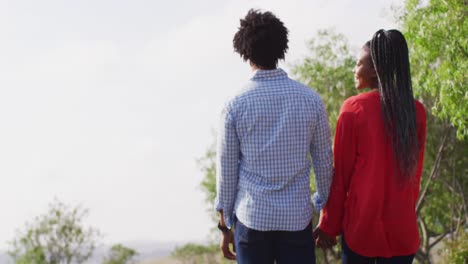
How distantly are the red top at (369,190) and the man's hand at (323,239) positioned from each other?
6 centimetres

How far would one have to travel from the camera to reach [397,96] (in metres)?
4.51

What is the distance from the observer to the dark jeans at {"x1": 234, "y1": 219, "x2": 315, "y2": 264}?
172 inches

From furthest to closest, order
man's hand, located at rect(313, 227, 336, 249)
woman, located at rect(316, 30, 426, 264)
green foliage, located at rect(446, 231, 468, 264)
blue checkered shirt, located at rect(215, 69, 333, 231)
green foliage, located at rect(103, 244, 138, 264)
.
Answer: green foliage, located at rect(103, 244, 138, 264)
green foliage, located at rect(446, 231, 468, 264)
man's hand, located at rect(313, 227, 336, 249)
woman, located at rect(316, 30, 426, 264)
blue checkered shirt, located at rect(215, 69, 333, 231)

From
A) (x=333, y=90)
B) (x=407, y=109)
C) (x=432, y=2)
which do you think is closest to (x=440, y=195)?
(x=333, y=90)

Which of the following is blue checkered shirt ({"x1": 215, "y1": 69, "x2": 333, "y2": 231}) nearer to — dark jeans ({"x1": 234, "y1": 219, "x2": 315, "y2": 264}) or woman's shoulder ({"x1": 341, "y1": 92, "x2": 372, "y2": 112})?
dark jeans ({"x1": 234, "y1": 219, "x2": 315, "y2": 264})

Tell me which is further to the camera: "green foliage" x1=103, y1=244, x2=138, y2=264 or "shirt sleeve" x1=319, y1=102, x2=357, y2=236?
"green foliage" x1=103, y1=244, x2=138, y2=264

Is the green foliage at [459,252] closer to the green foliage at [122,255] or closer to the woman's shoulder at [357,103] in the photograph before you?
the woman's shoulder at [357,103]

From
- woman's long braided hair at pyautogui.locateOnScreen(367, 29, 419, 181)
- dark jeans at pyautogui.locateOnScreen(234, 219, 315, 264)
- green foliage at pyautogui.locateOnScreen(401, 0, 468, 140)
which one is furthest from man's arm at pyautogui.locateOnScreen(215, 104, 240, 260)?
green foliage at pyautogui.locateOnScreen(401, 0, 468, 140)

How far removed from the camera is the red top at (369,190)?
4.45 meters

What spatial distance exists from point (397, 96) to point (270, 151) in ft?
2.60

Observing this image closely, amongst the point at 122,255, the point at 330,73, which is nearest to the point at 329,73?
the point at 330,73

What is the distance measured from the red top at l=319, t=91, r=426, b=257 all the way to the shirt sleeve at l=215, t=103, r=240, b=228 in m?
0.57

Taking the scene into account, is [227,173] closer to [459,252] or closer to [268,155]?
[268,155]

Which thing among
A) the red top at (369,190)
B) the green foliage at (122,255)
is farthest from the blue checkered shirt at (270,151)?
the green foliage at (122,255)
